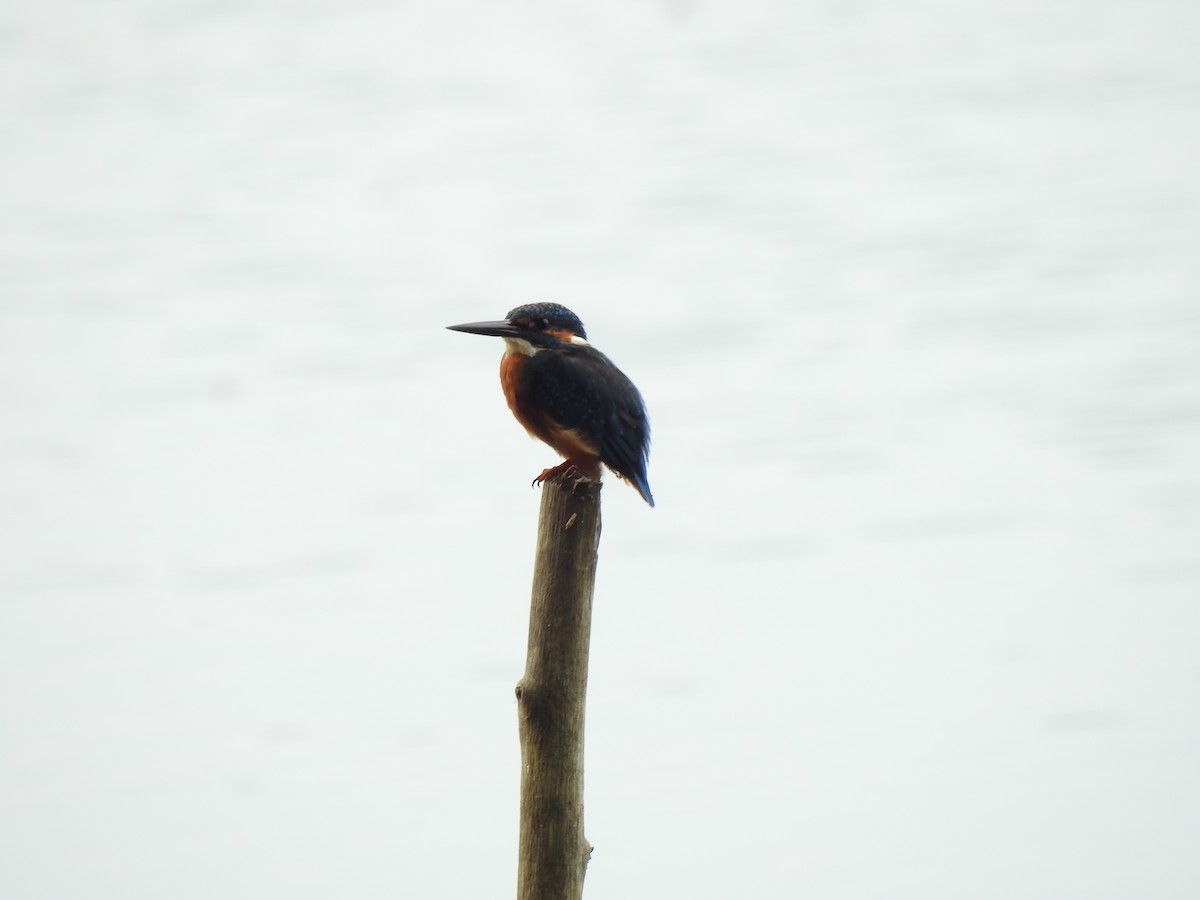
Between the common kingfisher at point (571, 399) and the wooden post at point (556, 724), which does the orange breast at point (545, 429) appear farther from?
the wooden post at point (556, 724)

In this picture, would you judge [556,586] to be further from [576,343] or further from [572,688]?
[576,343]

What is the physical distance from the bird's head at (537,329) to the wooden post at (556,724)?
894mm

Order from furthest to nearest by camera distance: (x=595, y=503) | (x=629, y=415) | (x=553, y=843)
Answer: (x=629, y=415) < (x=595, y=503) < (x=553, y=843)

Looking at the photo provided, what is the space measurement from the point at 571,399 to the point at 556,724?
0.88 metres

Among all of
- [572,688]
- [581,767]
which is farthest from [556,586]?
[581,767]

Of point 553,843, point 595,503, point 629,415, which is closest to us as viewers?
point 553,843

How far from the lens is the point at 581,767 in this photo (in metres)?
2.04

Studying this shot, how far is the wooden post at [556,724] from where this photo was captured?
1.99m

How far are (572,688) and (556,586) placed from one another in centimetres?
16

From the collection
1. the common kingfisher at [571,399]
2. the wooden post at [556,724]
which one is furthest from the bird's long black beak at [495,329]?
the wooden post at [556,724]

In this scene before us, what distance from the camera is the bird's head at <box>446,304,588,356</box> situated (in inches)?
113

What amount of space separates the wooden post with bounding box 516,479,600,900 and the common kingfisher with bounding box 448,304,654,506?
1.78ft

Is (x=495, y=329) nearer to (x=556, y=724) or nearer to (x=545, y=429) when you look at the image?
(x=545, y=429)

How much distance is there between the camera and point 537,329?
2912mm
